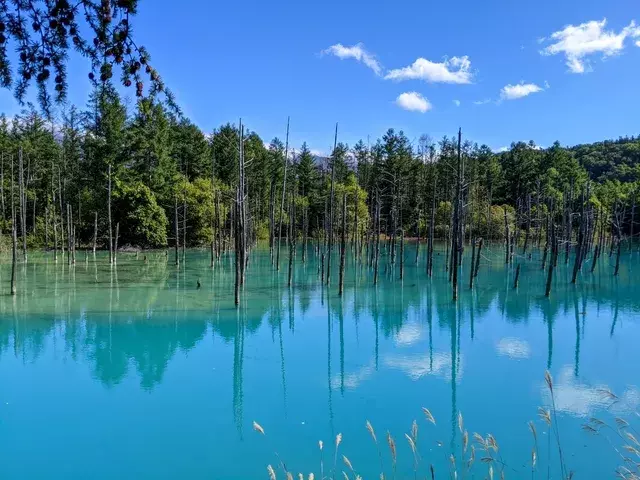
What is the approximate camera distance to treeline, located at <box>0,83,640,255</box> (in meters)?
35.3

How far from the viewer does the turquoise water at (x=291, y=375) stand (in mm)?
7281

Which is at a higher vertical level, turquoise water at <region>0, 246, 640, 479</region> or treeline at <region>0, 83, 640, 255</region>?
treeline at <region>0, 83, 640, 255</region>

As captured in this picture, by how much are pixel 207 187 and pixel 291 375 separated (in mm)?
32002

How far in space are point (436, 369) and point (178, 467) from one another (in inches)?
258

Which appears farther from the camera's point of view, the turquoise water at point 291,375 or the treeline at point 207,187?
the treeline at point 207,187

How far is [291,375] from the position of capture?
35.6 ft

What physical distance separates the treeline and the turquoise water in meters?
10.1

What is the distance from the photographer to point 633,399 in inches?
367

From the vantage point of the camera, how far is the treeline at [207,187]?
3534 cm

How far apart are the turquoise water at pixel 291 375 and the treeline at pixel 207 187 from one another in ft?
33.3

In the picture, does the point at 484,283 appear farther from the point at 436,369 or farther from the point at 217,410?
the point at 217,410

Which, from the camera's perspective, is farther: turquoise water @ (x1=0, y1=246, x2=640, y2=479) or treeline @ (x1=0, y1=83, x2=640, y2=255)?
treeline @ (x1=0, y1=83, x2=640, y2=255)

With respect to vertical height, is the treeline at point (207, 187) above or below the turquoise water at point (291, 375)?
above

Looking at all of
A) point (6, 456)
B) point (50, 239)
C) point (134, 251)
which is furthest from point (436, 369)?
point (50, 239)
